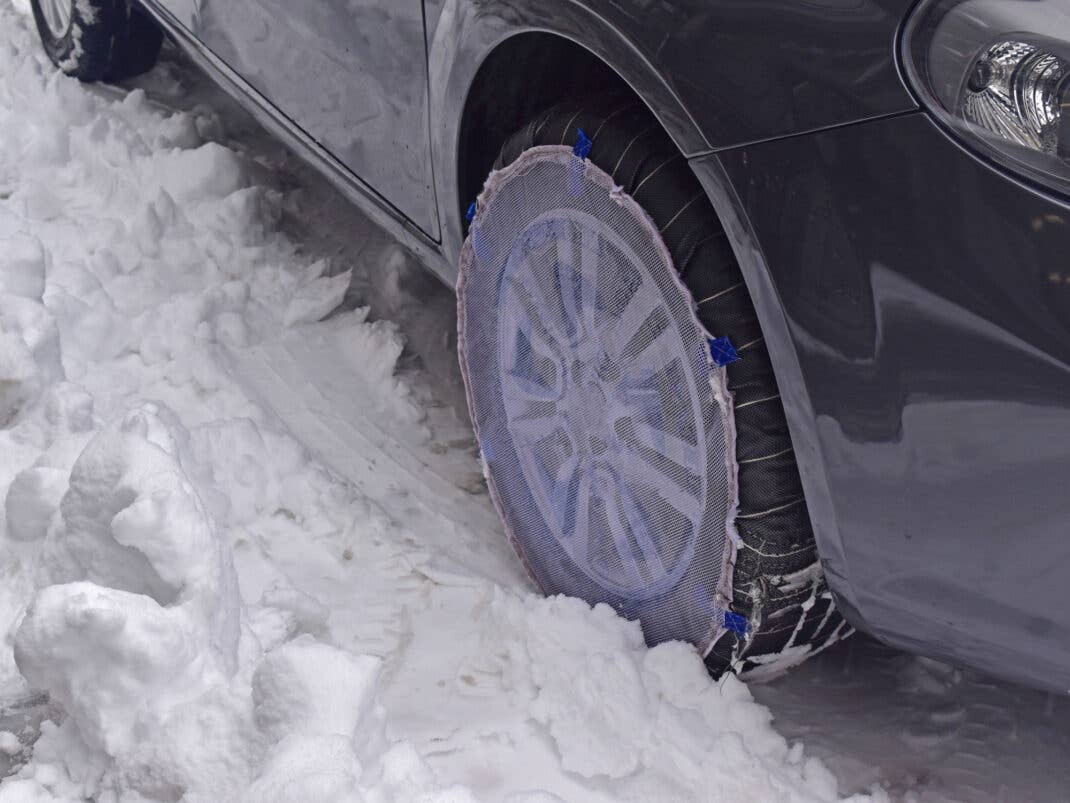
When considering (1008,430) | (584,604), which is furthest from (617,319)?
(1008,430)

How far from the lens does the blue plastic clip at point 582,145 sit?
69.9 inches

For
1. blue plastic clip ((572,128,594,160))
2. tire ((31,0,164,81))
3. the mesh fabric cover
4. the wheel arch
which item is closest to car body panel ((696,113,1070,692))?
the mesh fabric cover

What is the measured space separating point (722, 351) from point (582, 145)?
0.41 meters

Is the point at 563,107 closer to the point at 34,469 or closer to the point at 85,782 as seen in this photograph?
the point at 34,469

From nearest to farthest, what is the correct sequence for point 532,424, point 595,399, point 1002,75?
1. point 1002,75
2. point 595,399
3. point 532,424

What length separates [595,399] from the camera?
1891 mm

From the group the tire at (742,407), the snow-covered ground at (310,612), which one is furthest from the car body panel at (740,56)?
the snow-covered ground at (310,612)

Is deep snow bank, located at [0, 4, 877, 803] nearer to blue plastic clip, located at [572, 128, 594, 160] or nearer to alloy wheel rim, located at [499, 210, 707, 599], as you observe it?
alloy wheel rim, located at [499, 210, 707, 599]

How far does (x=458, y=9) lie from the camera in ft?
6.26

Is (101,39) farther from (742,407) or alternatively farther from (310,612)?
(742,407)

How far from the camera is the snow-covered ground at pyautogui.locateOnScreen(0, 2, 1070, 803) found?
1574mm

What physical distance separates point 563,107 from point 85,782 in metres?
1.20

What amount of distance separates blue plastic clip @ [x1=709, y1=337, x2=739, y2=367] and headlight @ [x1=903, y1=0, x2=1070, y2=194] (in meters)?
0.43

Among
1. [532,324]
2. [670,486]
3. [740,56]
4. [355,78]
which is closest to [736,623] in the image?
[670,486]
